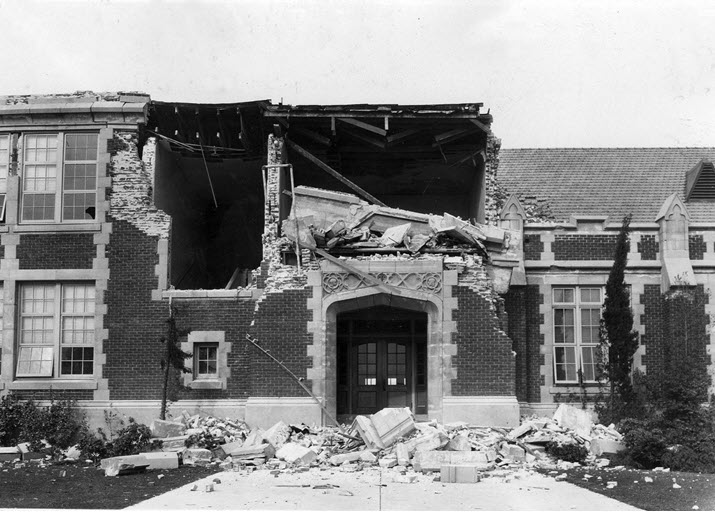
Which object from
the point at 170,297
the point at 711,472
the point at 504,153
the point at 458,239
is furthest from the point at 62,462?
the point at 504,153

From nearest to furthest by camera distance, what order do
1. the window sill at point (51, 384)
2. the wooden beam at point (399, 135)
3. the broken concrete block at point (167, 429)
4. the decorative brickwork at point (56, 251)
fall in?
the broken concrete block at point (167, 429), the window sill at point (51, 384), the decorative brickwork at point (56, 251), the wooden beam at point (399, 135)

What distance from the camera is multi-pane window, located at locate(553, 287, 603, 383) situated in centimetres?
2208

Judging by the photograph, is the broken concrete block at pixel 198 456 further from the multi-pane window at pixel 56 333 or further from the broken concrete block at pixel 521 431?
the broken concrete block at pixel 521 431

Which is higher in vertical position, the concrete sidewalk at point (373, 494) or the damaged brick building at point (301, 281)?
the damaged brick building at point (301, 281)

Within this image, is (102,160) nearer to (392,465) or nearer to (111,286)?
(111,286)

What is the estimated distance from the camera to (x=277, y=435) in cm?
1841

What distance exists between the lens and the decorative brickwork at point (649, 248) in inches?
874

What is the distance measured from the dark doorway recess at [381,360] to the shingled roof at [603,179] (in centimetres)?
611

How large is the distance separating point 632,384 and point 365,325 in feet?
21.3

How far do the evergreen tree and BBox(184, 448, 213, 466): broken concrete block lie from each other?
946 centimetres

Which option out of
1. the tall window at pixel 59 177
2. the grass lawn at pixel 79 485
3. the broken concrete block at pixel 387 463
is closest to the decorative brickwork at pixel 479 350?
the broken concrete block at pixel 387 463

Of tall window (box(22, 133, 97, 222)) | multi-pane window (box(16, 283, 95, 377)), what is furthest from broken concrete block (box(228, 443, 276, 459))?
tall window (box(22, 133, 97, 222))

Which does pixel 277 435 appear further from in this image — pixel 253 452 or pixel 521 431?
pixel 521 431

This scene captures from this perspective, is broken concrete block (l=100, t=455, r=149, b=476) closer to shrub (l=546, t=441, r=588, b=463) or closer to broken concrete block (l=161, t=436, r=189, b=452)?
broken concrete block (l=161, t=436, r=189, b=452)
